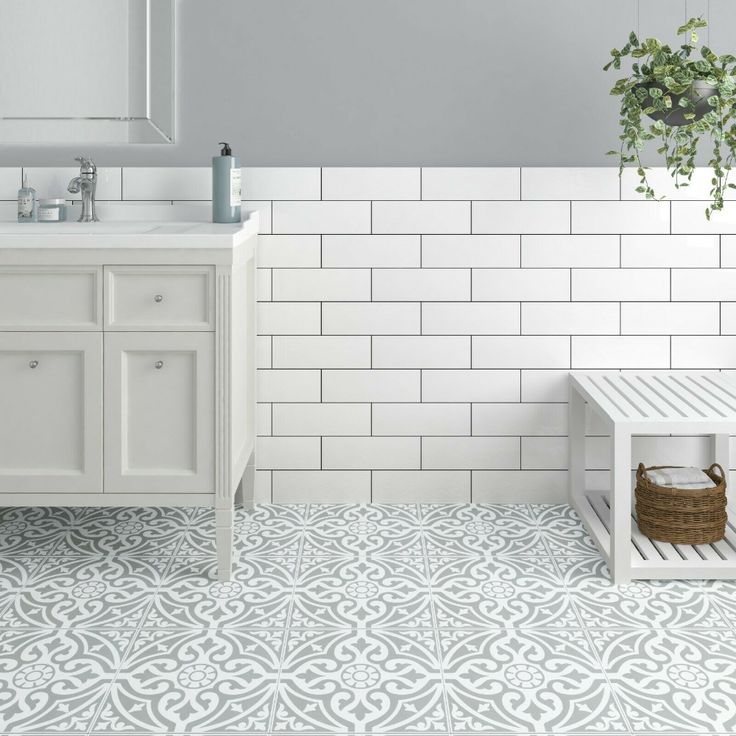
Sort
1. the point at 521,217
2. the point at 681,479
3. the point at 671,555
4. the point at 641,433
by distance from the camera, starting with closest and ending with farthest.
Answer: the point at 641,433
the point at 671,555
the point at 681,479
the point at 521,217

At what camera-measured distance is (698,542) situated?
2.85m

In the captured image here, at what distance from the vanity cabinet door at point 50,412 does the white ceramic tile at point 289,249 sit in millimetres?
815

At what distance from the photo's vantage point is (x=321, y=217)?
327 cm

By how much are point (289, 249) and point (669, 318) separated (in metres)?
A: 1.30

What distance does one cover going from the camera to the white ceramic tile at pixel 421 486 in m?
3.37

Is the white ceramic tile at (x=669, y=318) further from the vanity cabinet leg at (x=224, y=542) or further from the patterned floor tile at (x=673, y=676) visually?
the vanity cabinet leg at (x=224, y=542)

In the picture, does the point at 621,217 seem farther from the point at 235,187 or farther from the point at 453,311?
the point at 235,187

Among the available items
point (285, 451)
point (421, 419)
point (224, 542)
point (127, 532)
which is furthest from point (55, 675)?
point (421, 419)

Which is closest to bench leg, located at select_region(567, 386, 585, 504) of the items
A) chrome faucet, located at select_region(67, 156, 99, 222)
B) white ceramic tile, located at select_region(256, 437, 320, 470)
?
white ceramic tile, located at select_region(256, 437, 320, 470)

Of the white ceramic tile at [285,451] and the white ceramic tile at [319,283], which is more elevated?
the white ceramic tile at [319,283]

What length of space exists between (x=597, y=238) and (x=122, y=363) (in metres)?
1.62

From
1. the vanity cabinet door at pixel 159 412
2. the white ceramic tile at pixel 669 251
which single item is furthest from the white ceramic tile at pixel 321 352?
the white ceramic tile at pixel 669 251

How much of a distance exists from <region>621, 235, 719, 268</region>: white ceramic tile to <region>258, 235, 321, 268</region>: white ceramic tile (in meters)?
1.04

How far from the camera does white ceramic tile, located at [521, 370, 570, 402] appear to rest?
333 centimetres
